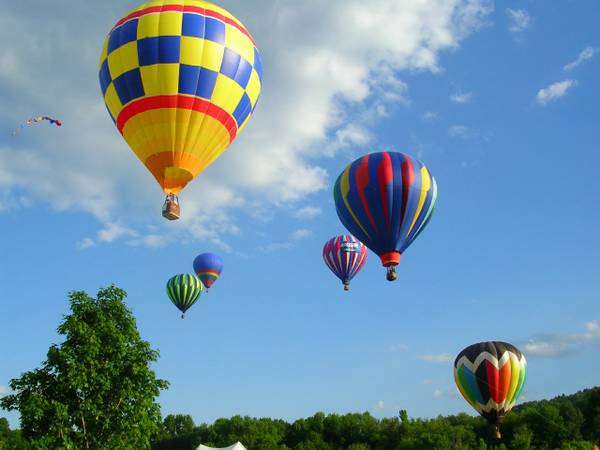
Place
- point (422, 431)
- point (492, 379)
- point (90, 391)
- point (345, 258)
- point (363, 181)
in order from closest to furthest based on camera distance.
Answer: point (90, 391)
point (363, 181)
point (492, 379)
point (345, 258)
point (422, 431)

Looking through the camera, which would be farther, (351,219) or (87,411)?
(351,219)

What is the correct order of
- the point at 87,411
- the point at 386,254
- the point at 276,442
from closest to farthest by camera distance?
the point at 87,411
the point at 386,254
the point at 276,442

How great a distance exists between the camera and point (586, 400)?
70.7 m

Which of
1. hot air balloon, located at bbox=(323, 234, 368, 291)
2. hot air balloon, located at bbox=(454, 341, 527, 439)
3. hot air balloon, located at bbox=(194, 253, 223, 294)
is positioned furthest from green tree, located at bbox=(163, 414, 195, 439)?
hot air balloon, located at bbox=(454, 341, 527, 439)

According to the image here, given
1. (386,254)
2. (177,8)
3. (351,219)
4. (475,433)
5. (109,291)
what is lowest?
(475,433)

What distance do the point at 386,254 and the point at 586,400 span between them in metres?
55.7

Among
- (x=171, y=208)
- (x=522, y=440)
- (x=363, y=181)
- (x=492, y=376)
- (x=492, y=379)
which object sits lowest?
(x=522, y=440)

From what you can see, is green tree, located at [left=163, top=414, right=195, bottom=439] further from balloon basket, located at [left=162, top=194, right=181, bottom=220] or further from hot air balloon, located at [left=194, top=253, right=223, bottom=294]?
balloon basket, located at [left=162, top=194, right=181, bottom=220]

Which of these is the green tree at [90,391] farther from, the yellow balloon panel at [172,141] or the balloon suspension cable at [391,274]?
the balloon suspension cable at [391,274]

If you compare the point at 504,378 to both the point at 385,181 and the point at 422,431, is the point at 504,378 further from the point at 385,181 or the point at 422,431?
the point at 422,431

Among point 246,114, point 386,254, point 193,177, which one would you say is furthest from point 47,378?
point 386,254

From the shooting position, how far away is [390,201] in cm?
2869

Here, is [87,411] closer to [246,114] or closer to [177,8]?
[246,114]

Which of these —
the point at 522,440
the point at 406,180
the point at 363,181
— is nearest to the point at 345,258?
the point at 363,181
